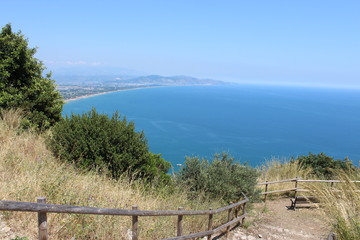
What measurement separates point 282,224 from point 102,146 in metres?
5.52

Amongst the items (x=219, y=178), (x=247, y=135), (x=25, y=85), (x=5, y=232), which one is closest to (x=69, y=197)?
(x=5, y=232)

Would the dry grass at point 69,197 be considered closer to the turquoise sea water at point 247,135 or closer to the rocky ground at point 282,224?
the rocky ground at point 282,224

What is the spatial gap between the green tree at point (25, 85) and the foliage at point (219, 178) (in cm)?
485

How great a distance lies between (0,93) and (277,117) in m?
103

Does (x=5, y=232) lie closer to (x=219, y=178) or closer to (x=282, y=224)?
(x=219, y=178)

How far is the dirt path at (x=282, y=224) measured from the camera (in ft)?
20.5

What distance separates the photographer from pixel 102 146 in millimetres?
6160

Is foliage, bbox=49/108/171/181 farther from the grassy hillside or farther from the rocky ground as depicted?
the rocky ground

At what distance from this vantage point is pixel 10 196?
140 inches

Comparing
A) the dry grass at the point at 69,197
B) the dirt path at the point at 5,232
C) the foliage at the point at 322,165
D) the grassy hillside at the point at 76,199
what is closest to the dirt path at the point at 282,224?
the grassy hillside at the point at 76,199

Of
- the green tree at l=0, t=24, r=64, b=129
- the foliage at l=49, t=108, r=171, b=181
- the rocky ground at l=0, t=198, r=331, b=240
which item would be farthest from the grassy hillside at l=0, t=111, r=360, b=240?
the green tree at l=0, t=24, r=64, b=129

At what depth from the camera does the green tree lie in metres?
8.19

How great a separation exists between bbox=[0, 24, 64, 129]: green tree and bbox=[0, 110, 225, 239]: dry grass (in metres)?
2.35

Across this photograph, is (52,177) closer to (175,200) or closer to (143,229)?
(143,229)
